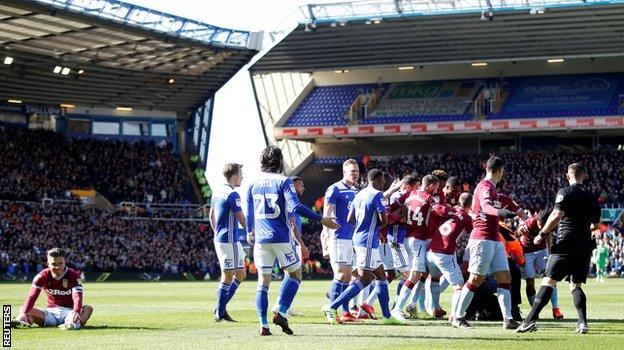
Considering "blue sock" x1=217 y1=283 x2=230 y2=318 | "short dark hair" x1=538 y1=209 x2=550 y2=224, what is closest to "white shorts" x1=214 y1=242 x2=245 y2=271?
"blue sock" x1=217 y1=283 x2=230 y2=318

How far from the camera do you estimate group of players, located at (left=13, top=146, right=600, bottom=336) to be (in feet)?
51.8

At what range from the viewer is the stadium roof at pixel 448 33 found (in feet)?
186

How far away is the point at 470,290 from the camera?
16594 mm

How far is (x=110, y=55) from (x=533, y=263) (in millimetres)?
41507

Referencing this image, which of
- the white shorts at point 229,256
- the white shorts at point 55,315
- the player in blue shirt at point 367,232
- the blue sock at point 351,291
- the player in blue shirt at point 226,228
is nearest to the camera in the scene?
the white shorts at point 55,315

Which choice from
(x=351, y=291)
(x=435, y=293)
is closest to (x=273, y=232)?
(x=351, y=291)

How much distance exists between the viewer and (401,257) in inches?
824

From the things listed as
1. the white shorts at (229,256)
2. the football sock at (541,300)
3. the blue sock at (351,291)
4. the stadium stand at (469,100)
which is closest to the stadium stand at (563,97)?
the stadium stand at (469,100)

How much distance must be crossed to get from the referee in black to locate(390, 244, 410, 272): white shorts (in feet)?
15.8

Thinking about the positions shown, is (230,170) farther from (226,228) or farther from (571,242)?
(571,242)

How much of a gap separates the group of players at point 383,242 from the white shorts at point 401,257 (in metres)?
0.02

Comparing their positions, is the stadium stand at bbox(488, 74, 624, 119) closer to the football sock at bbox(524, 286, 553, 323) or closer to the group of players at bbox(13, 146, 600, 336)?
the group of players at bbox(13, 146, 600, 336)

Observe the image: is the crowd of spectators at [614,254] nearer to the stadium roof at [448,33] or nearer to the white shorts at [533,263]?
the stadium roof at [448,33]

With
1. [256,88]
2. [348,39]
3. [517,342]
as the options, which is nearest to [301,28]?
[348,39]
